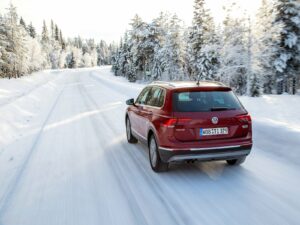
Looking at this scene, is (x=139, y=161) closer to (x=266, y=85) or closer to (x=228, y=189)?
(x=228, y=189)

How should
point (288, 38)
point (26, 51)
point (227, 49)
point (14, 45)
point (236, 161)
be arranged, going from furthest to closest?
point (26, 51) < point (14, 45) < point (288, 38) < point (227, 49) < point (236, 161)

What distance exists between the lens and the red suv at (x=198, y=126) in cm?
593

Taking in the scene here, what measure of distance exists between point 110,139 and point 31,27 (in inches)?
5180

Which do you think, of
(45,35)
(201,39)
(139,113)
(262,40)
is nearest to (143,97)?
(139,113)

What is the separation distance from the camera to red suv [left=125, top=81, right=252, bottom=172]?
5.93 metres

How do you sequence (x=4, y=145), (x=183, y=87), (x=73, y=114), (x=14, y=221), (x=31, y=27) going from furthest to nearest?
(x=31, y=27) < (x=73, y=114) < (x=4, y=145) < (x=183, y=87) < (x=14, y=221)

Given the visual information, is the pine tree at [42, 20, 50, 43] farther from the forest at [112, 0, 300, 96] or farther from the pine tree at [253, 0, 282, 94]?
the pine tree at [253, 0, 282, 94]

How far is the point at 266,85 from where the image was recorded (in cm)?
4172

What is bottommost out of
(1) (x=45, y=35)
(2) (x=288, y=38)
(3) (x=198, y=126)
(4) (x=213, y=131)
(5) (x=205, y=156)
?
(5) (x=205, y=156)

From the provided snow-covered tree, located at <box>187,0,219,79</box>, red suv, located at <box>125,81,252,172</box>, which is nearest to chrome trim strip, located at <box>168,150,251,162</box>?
red suv, located at <box>125,81,252,172</box>

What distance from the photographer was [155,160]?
21.6 ft

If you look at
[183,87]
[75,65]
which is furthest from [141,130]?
[75,65]

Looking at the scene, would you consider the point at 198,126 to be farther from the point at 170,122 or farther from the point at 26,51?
the point at 26,51

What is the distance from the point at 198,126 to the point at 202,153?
18.9 inches
